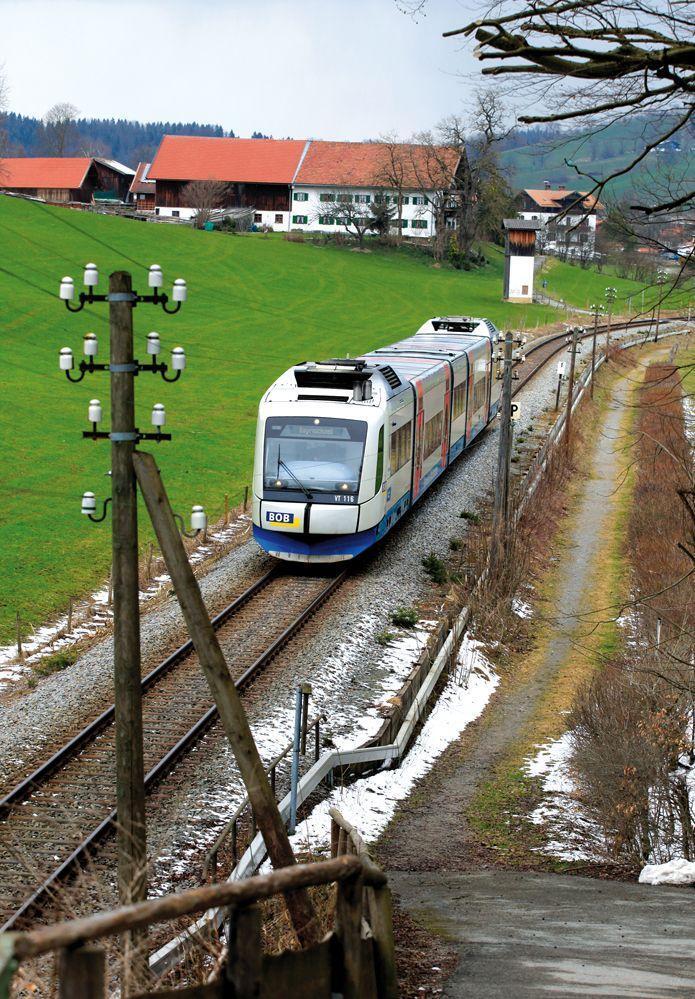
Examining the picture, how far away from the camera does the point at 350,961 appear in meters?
5.50

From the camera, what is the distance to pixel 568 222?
40.5ft

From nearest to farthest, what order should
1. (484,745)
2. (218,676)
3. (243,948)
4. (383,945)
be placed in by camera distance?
1. (243,948)
2. (383,945)
3. (218,676)
4. (484,745)

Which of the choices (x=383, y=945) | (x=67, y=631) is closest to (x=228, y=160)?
(x=67, y=631)

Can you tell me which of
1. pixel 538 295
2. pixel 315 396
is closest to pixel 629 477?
pixel 315 396

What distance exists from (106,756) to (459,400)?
20.2 m

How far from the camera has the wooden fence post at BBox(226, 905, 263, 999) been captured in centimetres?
502

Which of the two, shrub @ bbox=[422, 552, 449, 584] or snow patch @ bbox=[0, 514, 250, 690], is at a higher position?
shrub @ bbox=[422, 552, 449, 584]

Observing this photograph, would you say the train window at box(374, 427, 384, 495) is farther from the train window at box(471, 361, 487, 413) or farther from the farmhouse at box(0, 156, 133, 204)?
the farmhouse at box(0, 156, 133, 204)

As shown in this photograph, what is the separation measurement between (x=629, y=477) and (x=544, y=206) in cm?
15982

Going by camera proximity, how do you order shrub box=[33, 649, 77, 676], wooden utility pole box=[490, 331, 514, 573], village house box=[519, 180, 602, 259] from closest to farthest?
village house box=[519, 180, 602, 259]
shrub box=[33, 649, 77, 676]
wooden utility pole box=[490, 331, 514, 573]

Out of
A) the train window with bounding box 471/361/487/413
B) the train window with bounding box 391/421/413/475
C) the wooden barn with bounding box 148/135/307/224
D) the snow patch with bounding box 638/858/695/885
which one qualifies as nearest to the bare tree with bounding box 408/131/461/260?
the wooden barn with bounding box 148/135/307/224

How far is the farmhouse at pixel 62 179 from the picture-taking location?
126312mm

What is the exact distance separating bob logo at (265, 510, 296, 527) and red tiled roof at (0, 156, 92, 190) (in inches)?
4356

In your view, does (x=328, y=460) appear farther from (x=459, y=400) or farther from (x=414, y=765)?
(x=459, y=400)
